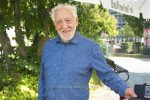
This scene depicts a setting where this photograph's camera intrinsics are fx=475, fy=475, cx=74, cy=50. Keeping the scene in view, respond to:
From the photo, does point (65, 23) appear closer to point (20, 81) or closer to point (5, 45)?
point (20, 81)

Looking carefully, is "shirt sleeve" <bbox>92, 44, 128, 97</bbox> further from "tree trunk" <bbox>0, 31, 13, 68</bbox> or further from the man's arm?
"tree trunk" <bbox>0, 31, 13, 68</bbox>

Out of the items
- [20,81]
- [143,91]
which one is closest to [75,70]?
[143,91]

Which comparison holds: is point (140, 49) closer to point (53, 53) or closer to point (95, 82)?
point (95, 82)

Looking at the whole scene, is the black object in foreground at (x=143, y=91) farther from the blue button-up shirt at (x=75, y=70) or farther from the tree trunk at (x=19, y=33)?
the tree trunk at (x=19, y=33)

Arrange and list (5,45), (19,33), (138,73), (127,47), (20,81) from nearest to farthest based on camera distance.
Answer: (20,81) < (5,45) < (19,33) < (138,73) < (127,47)

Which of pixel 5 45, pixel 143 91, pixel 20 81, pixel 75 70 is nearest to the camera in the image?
pixel 143 91

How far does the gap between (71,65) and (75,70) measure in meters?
0.06

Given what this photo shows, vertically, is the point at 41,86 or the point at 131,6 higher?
the point at 131,6

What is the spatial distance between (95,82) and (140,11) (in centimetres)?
617

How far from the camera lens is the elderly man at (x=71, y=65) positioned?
410 cm

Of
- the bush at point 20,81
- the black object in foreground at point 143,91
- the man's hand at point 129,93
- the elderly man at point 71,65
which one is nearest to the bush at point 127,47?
the bush at point 20,81

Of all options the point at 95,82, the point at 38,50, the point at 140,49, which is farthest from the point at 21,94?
the point at 140,49

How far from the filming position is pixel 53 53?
428cm

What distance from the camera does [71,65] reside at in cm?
412
